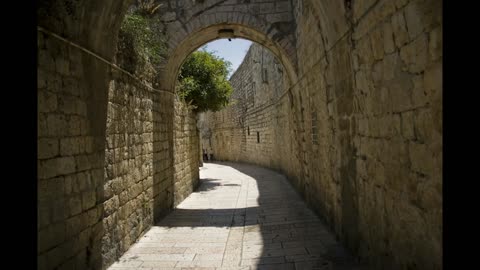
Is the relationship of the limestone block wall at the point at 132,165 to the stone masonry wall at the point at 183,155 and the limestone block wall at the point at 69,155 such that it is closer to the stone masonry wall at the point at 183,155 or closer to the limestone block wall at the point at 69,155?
the limestone block wall at the point at 69,155

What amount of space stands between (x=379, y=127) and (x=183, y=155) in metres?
7.14

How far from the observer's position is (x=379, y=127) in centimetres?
318

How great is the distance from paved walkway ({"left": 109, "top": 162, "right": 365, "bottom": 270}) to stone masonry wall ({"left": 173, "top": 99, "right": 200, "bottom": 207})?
55 cm

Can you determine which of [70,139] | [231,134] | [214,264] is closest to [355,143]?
[214,264]

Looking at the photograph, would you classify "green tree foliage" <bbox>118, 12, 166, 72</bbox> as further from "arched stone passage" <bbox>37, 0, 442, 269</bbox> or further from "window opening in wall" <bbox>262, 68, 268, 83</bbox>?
"window opening in wall" <bbox>262, 68, 268, 83</bbox>

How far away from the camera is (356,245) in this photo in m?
4.06

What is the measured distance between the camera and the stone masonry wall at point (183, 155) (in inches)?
343

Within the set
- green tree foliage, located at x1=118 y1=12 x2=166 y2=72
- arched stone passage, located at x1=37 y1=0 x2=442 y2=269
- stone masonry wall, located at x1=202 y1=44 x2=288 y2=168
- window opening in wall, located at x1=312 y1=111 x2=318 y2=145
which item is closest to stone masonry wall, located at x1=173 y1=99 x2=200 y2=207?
green tree foliage, located at x1=118 y1=12 x2=166 y2=72

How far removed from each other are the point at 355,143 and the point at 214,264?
2.15 metres

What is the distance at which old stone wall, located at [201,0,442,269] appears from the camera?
2.25 meters

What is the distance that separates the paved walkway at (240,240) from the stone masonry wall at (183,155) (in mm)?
552
